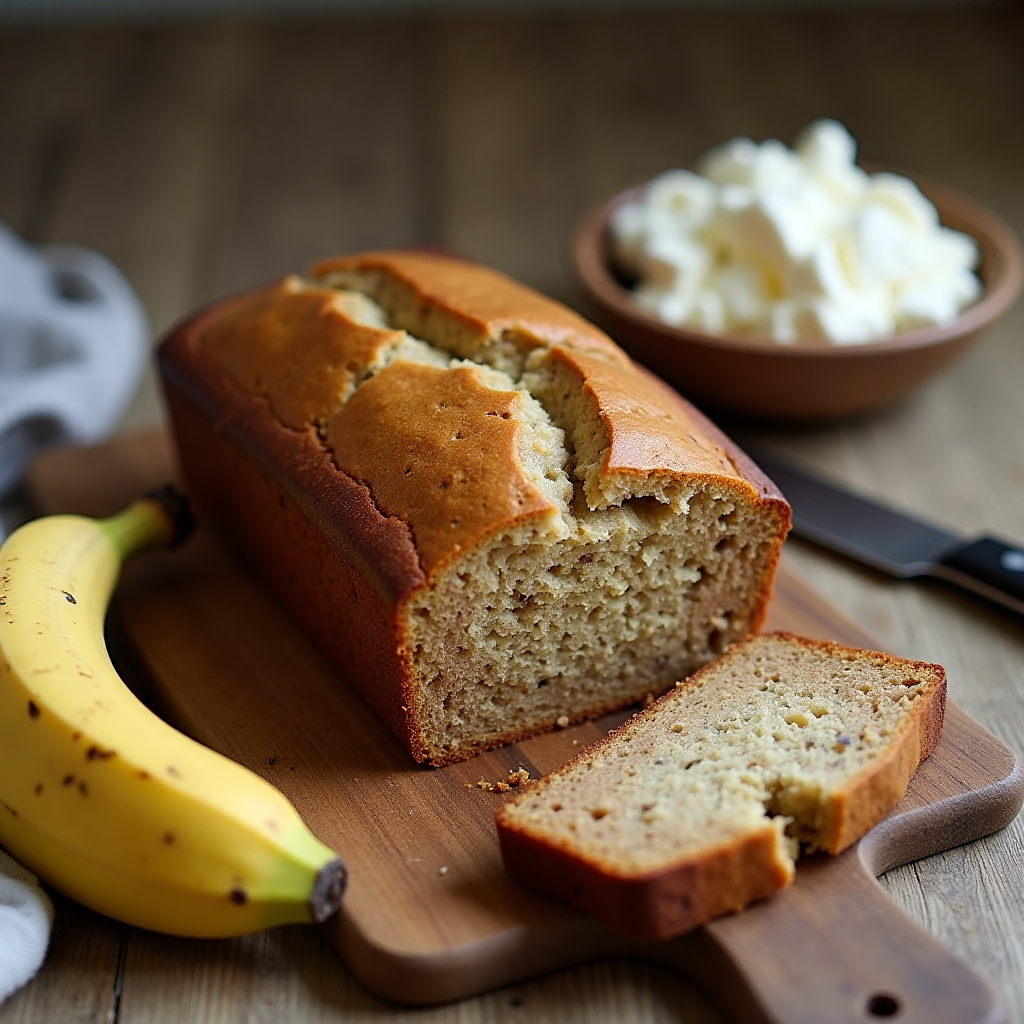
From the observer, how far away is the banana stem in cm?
311

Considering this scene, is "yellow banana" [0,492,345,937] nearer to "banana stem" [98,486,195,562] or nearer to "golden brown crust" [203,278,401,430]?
"banana stem" [98,486,195,562]

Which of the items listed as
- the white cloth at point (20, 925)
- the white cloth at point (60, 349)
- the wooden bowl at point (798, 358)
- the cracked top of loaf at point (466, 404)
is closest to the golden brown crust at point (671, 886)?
the cracked top of loaf at point (466, 404)

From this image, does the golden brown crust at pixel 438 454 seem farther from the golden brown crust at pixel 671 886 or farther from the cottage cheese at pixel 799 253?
the cottage cheese at pixel 799 253

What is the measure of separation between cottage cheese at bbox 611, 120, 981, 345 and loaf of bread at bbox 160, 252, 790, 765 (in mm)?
825

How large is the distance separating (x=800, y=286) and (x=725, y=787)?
183 cm

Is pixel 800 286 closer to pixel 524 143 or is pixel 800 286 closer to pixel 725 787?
pixel 725 787

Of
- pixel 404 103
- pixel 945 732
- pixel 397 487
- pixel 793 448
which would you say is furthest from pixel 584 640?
pixel 404 103

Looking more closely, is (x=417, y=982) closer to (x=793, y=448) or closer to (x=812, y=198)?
(x=793, y=448)


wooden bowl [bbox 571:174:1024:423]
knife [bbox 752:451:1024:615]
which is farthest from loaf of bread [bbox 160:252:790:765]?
wooden bowl [bbox 571:174:1024:423]

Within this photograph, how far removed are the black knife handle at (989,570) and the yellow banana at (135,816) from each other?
5.76ft

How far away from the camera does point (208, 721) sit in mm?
2752

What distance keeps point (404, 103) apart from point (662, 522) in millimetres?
3891

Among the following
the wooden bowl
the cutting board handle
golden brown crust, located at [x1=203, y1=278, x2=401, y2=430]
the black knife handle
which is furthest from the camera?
the wooden bowl

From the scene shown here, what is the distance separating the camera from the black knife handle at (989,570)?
3.08 m
